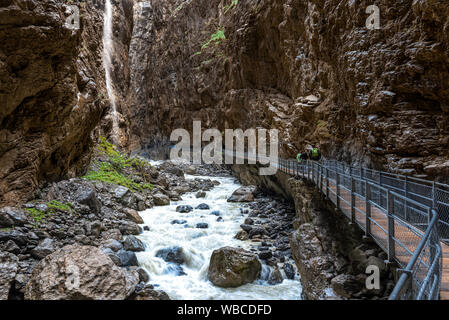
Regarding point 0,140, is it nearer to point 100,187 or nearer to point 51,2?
point 51,2

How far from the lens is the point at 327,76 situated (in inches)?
634

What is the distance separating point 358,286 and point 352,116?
9.24 metres

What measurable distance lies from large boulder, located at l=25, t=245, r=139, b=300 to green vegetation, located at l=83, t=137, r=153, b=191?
7.80m

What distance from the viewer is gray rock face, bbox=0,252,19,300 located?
606cm

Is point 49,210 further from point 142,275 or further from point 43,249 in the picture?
point 142,275

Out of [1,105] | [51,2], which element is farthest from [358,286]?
[51,2]

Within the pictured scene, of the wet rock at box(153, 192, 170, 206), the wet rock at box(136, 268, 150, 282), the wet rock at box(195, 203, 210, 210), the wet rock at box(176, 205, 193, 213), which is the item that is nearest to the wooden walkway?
the wet rock at box(136, 268, 150, 282)

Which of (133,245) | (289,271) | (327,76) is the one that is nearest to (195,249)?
(133,245)

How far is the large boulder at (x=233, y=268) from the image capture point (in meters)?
8.10

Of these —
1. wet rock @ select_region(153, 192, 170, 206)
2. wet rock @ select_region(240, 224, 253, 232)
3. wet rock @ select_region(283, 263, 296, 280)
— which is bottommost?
wet rock @ select_region(283, 263, 296, 280)

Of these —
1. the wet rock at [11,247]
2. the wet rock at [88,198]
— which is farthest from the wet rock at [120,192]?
the wet rock at [11,247]

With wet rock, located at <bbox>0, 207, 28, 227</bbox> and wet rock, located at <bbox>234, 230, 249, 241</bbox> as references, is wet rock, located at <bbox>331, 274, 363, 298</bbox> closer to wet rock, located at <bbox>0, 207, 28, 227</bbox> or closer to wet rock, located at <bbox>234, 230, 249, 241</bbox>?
wet rock, located at <bbox>234, 230, 249, 241</bbox>

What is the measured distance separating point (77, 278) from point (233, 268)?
13.3ft

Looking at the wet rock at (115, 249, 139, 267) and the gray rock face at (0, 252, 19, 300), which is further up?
the gray rock face at (0, 252, 19, 300)
